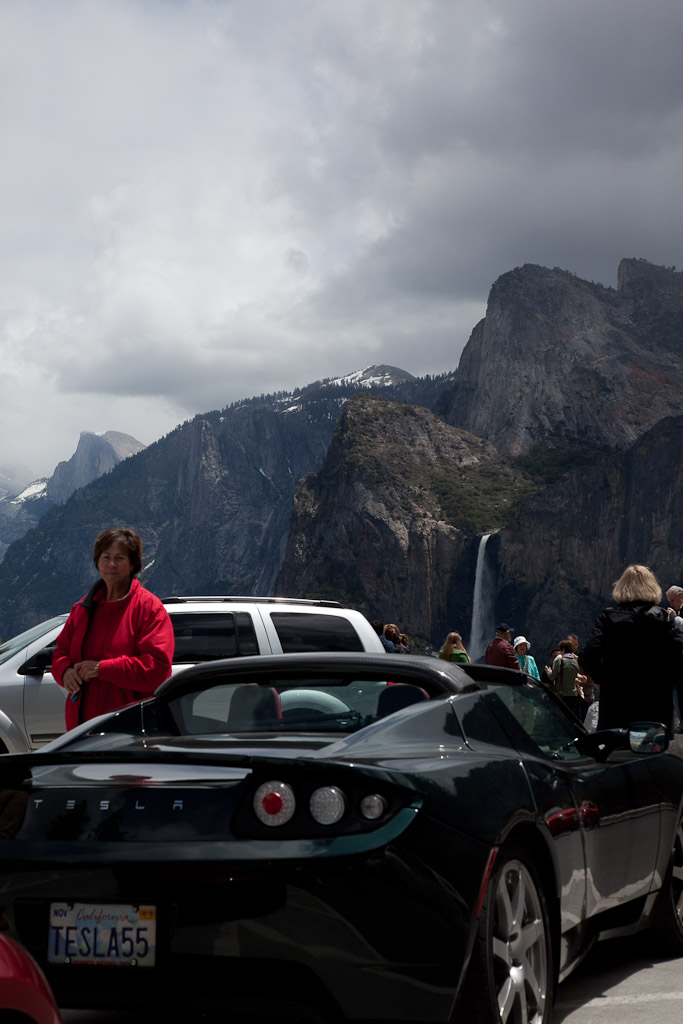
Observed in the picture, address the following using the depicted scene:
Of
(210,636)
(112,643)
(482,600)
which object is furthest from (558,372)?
(112,643)

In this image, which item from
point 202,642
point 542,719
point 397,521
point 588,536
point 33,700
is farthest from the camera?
point 397,521

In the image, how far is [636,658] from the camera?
6.60 m

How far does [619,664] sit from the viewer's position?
261 inches

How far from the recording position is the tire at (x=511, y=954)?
2.95 metres

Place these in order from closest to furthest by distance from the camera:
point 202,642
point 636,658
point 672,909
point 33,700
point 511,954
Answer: point 511,954 < point 672,909 < point 636,658 < point 33,700 < point 202,642

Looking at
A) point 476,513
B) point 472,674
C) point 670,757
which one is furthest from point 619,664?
point 476,513

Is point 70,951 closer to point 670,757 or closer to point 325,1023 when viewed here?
point 325,1023

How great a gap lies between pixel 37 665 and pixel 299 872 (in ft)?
21.6

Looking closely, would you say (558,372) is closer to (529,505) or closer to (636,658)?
(529,505)

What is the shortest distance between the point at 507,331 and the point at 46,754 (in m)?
189

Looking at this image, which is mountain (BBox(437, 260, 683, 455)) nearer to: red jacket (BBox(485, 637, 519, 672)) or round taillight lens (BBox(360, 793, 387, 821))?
red jacket (BBox(485, 637, 519, 672))

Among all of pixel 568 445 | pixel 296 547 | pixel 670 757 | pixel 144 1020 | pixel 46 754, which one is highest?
pixel 568 445

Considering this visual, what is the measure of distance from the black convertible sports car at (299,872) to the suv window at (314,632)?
228 inches

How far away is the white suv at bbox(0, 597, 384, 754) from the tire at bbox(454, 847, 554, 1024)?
5.58 m
